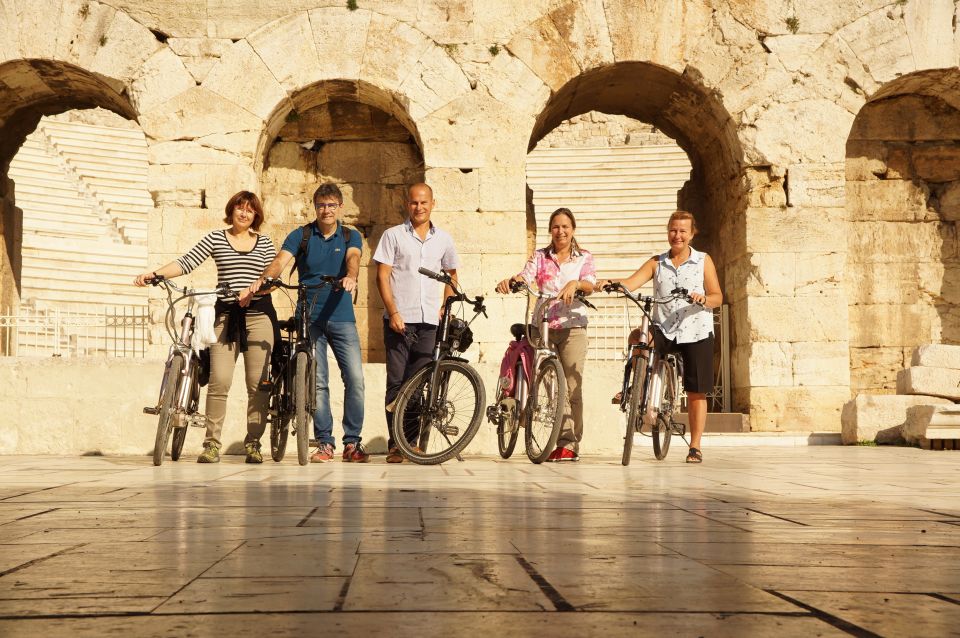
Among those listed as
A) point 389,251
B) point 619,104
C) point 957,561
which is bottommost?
point 957,561

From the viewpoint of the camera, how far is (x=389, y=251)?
7195 millimetres

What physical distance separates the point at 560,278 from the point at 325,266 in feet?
5.25

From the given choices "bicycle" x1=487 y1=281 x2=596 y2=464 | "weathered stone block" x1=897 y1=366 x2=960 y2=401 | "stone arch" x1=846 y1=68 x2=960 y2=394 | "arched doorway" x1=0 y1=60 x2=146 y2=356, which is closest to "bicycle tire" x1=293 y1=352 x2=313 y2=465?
"bicycle" x1=487 y1=281 x2=596 y2=464

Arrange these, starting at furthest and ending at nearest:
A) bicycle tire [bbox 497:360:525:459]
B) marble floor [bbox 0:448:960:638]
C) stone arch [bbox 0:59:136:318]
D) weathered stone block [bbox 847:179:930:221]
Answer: weathered stone block [bbox 847:179:930:221] < stone arch [bbox 0:59:136:318] < bicycle tire [bbox 497:360:525:459] < marble floor [bbox 0:448:960:638]

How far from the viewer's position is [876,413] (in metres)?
10.7

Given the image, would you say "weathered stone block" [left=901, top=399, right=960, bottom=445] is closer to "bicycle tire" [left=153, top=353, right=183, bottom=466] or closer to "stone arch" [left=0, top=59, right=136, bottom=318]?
"bicycle tire" [left=153, top=353, right=183, bottom=466]

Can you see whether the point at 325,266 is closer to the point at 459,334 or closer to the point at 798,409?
the point at 459,334

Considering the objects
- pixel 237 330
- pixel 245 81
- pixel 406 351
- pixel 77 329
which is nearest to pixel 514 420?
pixel 406 351

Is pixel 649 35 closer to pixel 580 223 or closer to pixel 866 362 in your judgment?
pixel 866 362

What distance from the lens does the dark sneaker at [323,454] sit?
279 inches

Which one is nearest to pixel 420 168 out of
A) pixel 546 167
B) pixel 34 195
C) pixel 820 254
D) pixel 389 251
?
pixel 820 254

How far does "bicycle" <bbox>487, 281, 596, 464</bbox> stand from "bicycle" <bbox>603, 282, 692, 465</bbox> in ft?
1.38

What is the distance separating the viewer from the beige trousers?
688 cm

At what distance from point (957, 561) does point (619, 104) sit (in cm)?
1141
